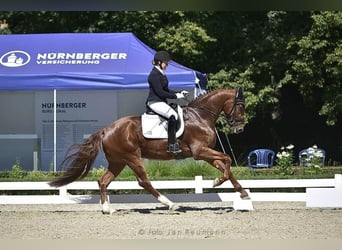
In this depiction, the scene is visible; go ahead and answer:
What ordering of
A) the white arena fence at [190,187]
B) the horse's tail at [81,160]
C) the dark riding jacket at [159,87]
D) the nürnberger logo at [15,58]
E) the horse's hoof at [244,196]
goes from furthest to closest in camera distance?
the nürnberger logo at [15,58] < the white arena fence at [190,187] < the horse's tail at [81,160] < the horse's hoof at [244,196] < the dark riding jacket at [159,87]

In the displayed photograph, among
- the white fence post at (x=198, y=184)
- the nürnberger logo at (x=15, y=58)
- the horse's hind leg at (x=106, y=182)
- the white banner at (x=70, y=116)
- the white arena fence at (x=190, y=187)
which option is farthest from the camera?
the white banner at (x=70, y=116)

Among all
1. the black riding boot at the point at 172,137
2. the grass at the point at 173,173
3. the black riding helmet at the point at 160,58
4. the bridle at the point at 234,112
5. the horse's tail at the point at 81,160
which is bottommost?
the grass at the point at 173,173

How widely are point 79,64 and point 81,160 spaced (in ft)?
21.6

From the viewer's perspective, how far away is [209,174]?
13547 millimetres

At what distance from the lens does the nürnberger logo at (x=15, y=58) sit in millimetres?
16344

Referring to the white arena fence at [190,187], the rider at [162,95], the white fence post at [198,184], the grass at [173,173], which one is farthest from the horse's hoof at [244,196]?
the grass at [173,173]

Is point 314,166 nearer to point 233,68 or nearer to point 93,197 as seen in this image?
point 93,197

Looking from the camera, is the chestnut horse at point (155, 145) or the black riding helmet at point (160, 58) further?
the chestnut horse at point (155, 145)

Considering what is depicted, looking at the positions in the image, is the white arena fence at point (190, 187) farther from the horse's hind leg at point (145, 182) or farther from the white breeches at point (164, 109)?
the white breeches at point (164, 109)

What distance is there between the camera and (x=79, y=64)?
1617cm

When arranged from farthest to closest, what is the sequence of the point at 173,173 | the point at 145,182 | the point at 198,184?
the point at 173,173
the point at 198,184
the point at 145,182

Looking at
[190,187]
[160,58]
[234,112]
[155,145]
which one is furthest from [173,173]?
[160,58]

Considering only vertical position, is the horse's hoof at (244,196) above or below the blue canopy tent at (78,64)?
below

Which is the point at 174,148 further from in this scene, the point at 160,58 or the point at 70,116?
the point at 70,116
